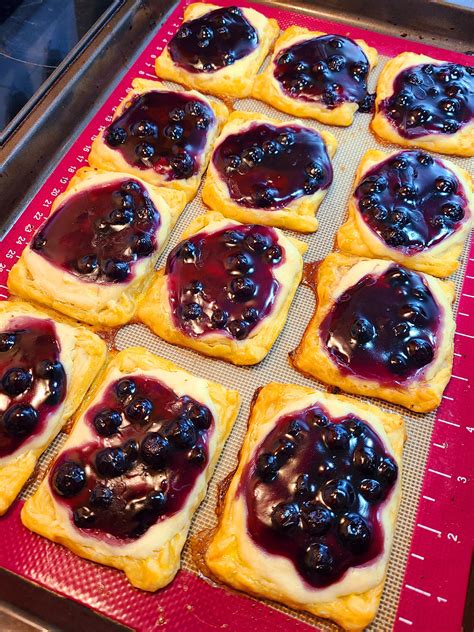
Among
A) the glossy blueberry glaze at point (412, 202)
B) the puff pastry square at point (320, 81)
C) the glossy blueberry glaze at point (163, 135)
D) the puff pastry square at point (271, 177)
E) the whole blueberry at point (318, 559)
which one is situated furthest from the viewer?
the puff pastry square at point (320, 81)

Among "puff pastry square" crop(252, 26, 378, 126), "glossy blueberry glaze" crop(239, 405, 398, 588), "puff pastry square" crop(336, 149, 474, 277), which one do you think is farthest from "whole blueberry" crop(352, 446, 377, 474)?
"puff pastry square" crop(252, 26, 378, 126)

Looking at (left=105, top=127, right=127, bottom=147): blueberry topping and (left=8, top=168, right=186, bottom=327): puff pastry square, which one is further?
(left=105, top=127, right=127, bottom=147): blueberry topping

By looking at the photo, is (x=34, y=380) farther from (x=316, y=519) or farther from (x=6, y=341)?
(x=316, y=519)

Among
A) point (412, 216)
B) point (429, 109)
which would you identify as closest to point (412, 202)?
point (412, 216)

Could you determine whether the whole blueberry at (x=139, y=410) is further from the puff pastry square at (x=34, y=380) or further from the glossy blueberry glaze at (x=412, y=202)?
the glossy blueberry glaze at (x=412, y=202)

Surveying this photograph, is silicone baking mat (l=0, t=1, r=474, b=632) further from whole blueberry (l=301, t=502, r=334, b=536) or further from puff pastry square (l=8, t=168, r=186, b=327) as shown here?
whole blueberry (l=301, t=502, r=334, b=536)

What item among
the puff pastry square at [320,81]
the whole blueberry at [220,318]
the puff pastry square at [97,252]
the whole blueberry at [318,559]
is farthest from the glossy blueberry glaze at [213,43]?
the whole blueberry at [318,559]

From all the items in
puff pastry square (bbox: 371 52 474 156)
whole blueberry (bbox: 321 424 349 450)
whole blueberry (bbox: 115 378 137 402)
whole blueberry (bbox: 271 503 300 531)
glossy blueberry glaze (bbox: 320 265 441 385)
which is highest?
puff pastry square (bbox: 371 52 474 156)
